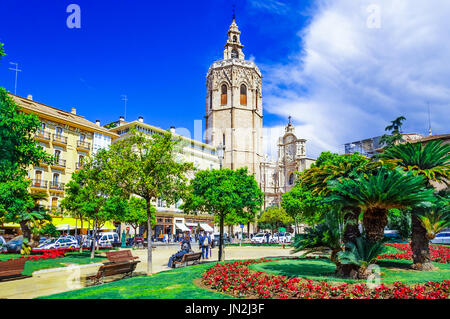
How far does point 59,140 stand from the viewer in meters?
36.5

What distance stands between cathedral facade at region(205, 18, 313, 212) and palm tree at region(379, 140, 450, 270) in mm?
50345

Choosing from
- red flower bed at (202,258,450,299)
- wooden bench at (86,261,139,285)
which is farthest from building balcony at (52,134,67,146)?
red flower bed at (202,258,450,299)

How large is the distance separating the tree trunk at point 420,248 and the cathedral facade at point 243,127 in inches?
1979

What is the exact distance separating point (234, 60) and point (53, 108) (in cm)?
3613

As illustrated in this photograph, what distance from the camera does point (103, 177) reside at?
44.2ft

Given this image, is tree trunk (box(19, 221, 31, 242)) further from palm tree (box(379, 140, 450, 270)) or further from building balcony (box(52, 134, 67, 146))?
palm tree (box(379, 140, 450, 270))

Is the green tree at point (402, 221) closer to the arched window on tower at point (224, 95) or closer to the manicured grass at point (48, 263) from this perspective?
the manicured grass at point (48, 263)

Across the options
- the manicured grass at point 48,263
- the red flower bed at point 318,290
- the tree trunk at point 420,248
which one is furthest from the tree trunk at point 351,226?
the manicured grass at point 48,263

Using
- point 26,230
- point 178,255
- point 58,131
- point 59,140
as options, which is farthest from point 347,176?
point 58,131

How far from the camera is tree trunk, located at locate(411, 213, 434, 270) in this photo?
11.4 m

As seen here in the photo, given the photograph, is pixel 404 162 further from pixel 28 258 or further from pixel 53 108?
pixel 53 108
